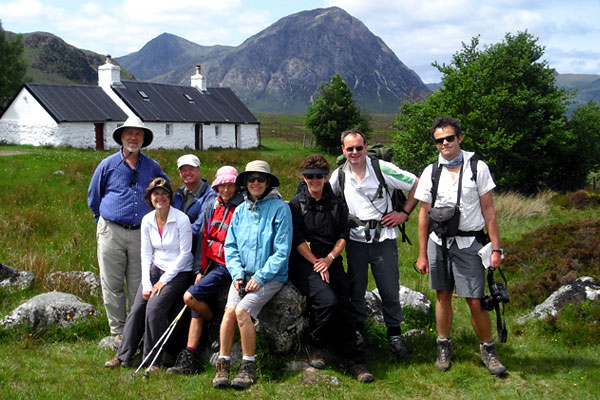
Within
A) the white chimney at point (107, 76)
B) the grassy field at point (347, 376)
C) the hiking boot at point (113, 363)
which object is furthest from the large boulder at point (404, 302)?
the white chimney at point (107, 76)

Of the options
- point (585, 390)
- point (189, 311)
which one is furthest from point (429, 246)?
point (189, 311)

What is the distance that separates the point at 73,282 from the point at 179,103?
122ft

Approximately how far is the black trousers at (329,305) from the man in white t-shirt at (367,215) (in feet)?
0.58

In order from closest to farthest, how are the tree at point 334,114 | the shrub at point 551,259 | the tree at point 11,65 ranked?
the shrub at point 551,259 < the tree at point 334,114 < the tree at point 11,65

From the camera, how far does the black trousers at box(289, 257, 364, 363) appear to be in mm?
5121

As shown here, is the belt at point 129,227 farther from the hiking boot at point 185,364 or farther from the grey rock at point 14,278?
the grey rock at point 14,278

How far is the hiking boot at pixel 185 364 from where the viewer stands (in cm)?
515

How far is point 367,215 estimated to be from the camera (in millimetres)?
5367

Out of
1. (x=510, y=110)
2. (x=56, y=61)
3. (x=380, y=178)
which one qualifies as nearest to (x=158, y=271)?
(x=380, y=178)

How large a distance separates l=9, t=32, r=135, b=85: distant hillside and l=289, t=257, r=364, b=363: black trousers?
12147 centimetres

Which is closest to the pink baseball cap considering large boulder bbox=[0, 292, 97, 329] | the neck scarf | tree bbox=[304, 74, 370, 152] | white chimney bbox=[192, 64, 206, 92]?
the neck scarf

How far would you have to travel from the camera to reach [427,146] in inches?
890

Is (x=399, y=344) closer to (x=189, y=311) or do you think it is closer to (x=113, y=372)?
(x=189, y=311)

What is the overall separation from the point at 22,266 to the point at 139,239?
3364 millimetres
